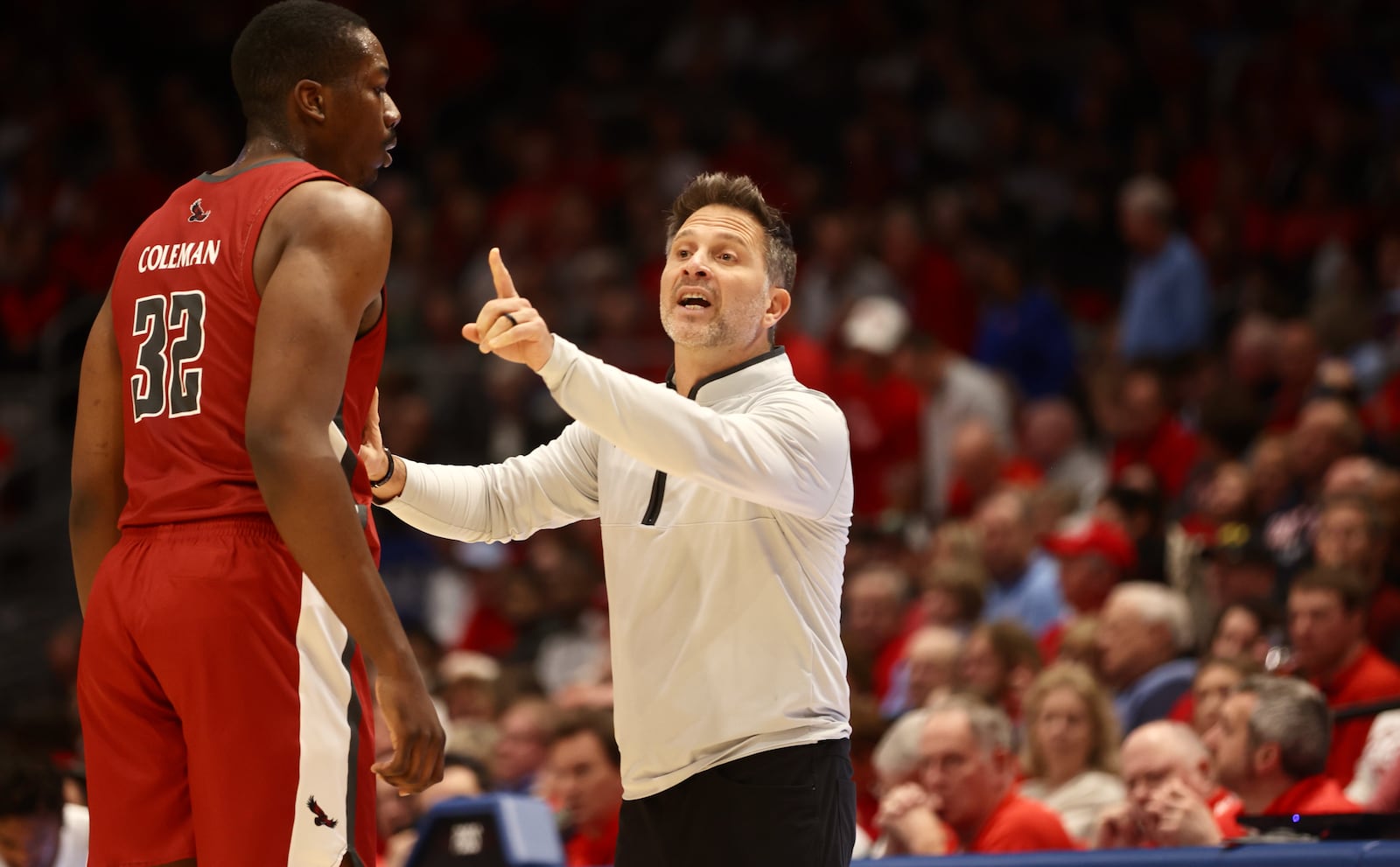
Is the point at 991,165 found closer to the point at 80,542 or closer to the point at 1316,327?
the point at 1316,327

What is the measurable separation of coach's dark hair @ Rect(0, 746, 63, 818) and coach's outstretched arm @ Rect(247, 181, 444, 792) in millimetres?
2685

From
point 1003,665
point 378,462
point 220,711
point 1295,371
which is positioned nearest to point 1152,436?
point 1295,371

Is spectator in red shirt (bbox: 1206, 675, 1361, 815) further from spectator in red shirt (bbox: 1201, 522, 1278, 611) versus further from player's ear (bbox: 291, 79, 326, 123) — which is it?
A: player's ear (bbox: 291, 79, 326, 123)

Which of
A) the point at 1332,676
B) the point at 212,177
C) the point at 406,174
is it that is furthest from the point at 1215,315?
the point at 212,177

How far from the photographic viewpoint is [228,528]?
3080 millimetres

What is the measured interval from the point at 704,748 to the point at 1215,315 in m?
8.09

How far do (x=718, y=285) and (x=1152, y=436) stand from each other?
6.33 meters

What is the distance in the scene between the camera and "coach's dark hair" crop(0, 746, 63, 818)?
527cm

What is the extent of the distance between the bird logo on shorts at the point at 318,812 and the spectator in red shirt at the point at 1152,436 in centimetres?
712

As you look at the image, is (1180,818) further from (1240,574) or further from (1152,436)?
(1152,436)

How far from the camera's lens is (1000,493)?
922 cm

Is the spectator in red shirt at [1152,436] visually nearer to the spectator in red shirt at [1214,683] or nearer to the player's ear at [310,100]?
the spectator in red shirt at [1214,683]

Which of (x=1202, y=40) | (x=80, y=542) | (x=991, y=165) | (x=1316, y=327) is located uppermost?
(x=1202, y=40)

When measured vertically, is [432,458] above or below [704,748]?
above
